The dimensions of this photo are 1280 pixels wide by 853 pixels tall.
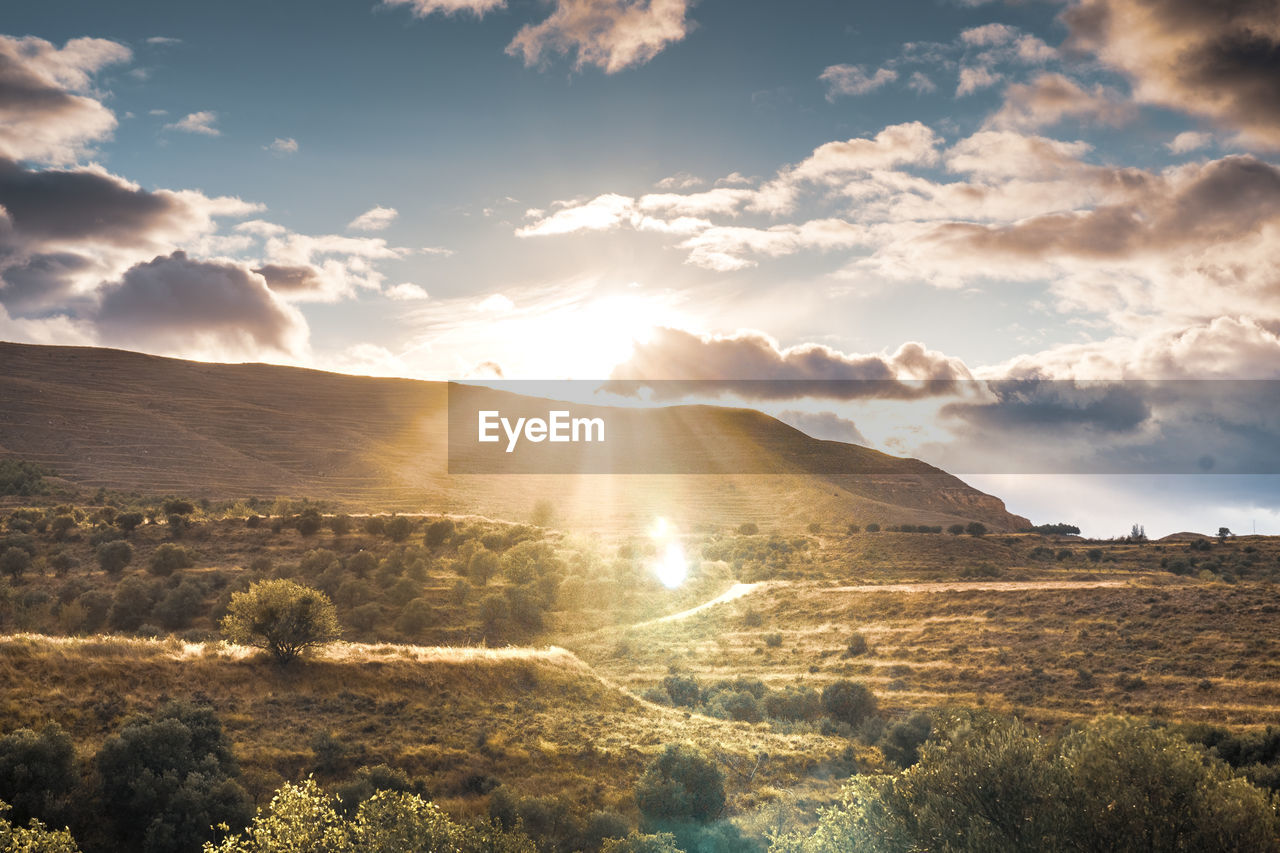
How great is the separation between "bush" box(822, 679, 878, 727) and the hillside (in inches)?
2858

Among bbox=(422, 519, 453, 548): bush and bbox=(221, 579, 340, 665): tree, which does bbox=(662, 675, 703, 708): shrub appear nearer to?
bbox=(221, 579, 340, 665): tree

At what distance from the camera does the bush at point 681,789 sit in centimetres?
2706

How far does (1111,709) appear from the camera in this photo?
38438 millimetres

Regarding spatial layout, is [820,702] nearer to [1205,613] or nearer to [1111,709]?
[1111,709]

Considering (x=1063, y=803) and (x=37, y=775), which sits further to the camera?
(x=37, y=775)

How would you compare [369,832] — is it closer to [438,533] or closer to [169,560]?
[169,560]

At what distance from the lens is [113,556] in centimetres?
5200

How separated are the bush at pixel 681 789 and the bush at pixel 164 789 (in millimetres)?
13680

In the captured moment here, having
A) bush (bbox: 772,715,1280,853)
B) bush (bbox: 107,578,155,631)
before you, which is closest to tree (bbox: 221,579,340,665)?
bush (bbox: 107,578,155,631)

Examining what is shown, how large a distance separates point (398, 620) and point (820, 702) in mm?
30697

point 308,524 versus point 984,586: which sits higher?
point 308,524

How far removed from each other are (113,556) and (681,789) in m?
46.9

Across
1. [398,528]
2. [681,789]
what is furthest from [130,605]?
[681,789]

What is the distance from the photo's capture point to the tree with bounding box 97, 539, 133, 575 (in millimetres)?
51719
